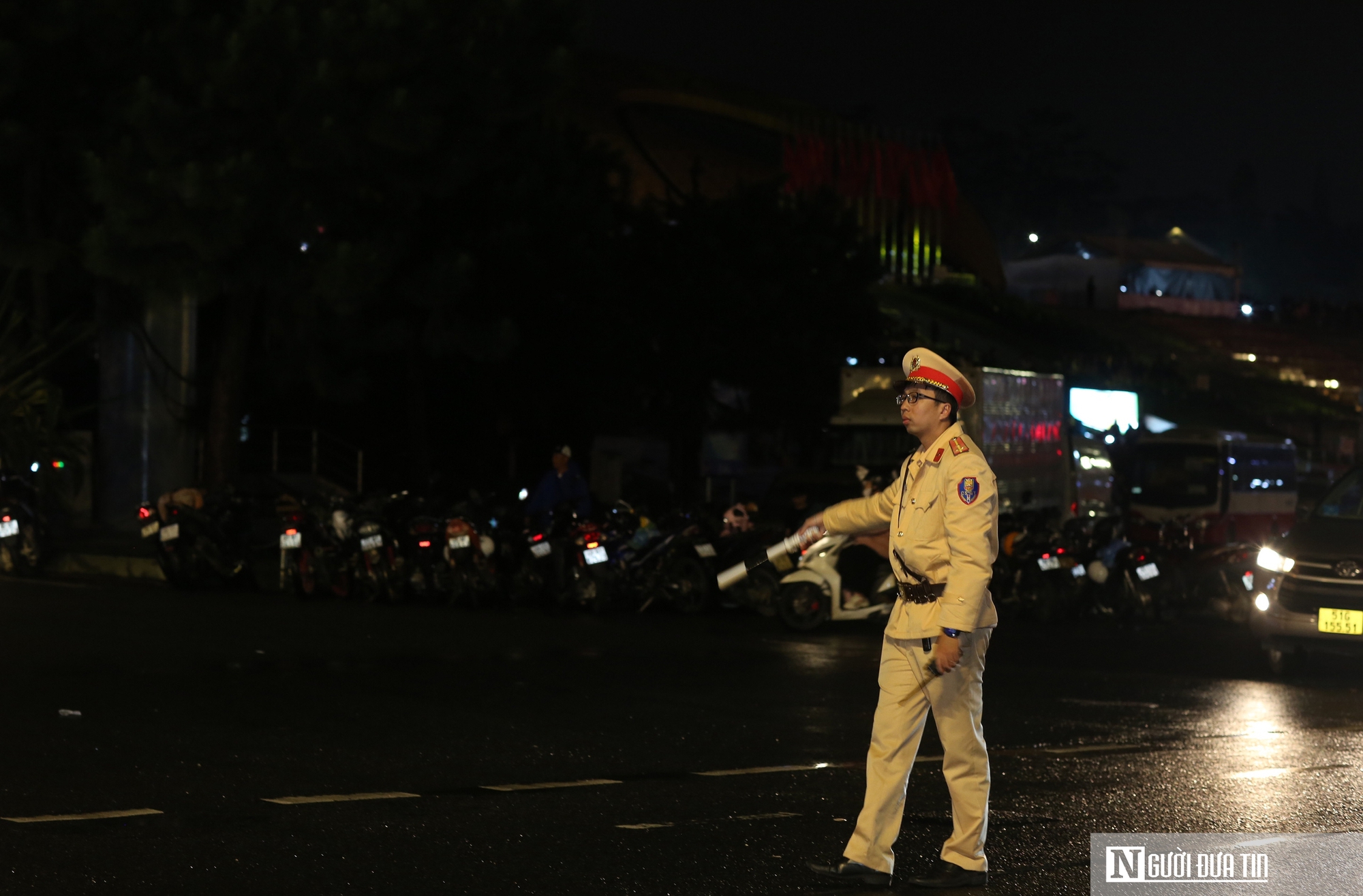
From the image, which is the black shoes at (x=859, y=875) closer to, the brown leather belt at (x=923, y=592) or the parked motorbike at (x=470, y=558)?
the brown leather belt at (x=923, y=592)

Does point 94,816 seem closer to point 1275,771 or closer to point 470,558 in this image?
point 1275,771

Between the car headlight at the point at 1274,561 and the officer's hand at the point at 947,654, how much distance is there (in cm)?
770

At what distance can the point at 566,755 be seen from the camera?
8461 millimetres

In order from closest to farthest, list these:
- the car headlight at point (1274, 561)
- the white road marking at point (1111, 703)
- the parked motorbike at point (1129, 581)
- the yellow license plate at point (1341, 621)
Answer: the white road marking at point (1111, 703) < the yellow license plate at point (1341, 621) < the car headlight at point (1274, 561) < the parked motorbike at point (1129, 581)

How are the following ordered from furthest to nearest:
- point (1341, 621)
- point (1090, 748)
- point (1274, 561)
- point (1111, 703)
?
point (1274, 561)
point (1341, 621)
point (1111, 703)
point (1090, 748)

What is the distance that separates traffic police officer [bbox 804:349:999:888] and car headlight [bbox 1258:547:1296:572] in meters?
7.47

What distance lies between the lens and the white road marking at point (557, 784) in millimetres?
7555

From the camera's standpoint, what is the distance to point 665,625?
15.5 m

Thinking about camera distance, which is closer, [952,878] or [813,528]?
[952,878]

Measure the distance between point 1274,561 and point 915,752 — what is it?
7.86 meters

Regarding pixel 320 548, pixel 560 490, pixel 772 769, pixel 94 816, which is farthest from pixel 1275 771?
pixel 320 548

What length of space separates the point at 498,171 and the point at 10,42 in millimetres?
8041

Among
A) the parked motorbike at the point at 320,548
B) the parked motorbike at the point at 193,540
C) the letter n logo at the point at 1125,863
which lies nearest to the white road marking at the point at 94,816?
the letter n logo at the point at 1125,863

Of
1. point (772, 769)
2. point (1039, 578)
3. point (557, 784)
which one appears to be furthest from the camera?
point (1039, 578)
